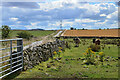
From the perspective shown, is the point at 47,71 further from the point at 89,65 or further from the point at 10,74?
the point at 89,65

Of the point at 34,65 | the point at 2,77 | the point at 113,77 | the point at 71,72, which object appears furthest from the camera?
the point at 34,65

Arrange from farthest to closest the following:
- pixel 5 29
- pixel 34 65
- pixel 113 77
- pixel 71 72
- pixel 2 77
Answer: pixel 5 29, pixel 34 65, pixel 71 72, pixel 113 77, pixel 2 77

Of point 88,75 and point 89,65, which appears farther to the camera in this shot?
point 89,65

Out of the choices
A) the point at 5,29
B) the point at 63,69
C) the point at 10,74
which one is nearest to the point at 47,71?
the point at 63,69

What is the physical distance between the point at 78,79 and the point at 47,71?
1.94m

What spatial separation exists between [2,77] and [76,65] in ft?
14.3

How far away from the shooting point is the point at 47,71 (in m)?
8.09

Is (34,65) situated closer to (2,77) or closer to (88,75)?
(2,77)

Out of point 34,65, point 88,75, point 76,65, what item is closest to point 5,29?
point 34,65

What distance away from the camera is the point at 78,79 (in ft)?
22.4

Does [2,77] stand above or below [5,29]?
below

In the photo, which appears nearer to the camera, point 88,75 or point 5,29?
point 88,75

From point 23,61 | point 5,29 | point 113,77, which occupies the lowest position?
point 113,77

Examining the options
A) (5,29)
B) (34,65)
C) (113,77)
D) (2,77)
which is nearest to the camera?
(2,77)
